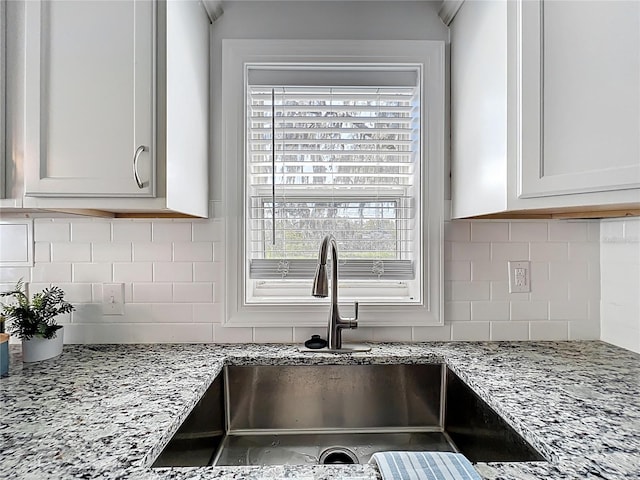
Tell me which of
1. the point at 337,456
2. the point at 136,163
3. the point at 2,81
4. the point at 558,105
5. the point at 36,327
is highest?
the point at 2,81

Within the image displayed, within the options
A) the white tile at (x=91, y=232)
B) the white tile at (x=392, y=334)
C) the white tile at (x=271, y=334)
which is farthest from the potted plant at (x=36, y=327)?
the white tile at (x=392, y=334)

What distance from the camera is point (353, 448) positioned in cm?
119

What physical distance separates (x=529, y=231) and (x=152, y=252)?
142 centimetres

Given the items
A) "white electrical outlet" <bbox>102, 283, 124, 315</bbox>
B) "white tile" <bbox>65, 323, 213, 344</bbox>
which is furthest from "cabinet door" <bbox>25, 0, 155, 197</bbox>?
"white tile" <bbox>65, 323, 213, 344</bbox>

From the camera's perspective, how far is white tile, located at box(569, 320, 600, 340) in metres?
1.45

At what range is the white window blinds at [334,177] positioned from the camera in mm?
1480

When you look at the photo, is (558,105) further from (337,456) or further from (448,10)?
(337,456)

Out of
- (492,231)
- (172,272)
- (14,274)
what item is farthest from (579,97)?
(14,274)

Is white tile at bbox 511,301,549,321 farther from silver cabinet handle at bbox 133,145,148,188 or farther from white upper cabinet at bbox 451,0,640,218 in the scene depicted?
silver cabinet handle at bbox 133,145,148,188

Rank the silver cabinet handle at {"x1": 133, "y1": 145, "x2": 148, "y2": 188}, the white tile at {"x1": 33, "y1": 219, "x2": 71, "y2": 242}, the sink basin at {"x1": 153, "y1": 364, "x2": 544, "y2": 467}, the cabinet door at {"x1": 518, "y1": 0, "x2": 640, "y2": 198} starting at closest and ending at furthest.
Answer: the cabinet door at {"x1": 518, "y1": 0, "x2": 640, "y2": 198}, the silver cabinet handle at {"x1": 133, "y1": 145, "x2": 148, "y2": 188}, the sink basin at {"x1": 153, "y1": 364, "x2": 544, "y2": 467}, the white tile at {"x1": 33, "y1": 219, "x2": 71, "y2": 242}

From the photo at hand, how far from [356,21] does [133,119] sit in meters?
0.90

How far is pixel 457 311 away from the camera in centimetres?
145

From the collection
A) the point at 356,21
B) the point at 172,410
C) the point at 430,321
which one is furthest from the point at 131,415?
the point at 356,21

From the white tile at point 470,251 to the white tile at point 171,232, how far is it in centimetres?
101
